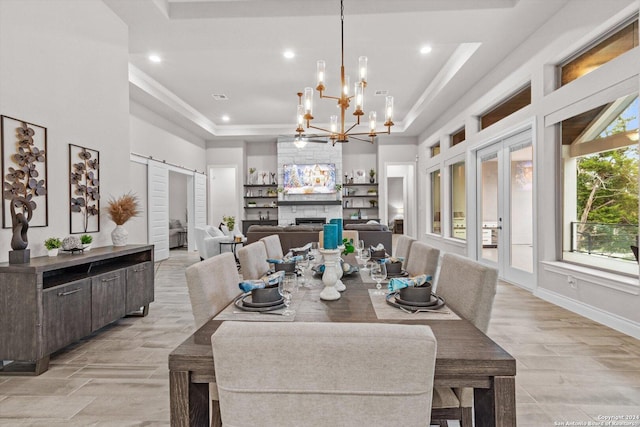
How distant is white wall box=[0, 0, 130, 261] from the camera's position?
2.63 meters

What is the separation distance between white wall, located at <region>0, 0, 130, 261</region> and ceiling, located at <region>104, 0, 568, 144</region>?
0.48 m

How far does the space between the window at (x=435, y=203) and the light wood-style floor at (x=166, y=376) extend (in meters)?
4.93

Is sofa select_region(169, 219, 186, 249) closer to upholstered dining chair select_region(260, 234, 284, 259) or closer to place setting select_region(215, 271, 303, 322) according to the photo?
upholstered dining chair select_region(260, 234, 284, 259)

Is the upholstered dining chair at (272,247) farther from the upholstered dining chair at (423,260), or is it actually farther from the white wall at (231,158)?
the white wall at (231,158)

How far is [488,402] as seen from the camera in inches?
39.8

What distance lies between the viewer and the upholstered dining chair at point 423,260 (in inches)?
87.6

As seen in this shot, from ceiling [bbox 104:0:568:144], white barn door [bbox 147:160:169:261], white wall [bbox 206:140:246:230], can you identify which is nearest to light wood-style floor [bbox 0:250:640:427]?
ceiling [bbox 104:0:568:144]

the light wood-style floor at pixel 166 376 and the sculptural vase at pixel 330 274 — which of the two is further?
the light wood-style floor at pixel 166 376

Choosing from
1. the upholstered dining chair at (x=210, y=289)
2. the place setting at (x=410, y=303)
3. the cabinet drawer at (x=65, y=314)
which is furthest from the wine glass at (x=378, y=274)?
the cabinet drawer at (x=65, y=314)

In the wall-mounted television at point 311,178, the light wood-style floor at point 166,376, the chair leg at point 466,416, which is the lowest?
the light wood-style floor at point 166,376

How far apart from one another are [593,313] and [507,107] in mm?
3045

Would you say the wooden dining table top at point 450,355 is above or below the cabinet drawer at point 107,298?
above

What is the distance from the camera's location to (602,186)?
11.4 feet

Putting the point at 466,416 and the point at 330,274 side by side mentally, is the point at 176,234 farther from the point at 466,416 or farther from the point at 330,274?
the point at 466,416
